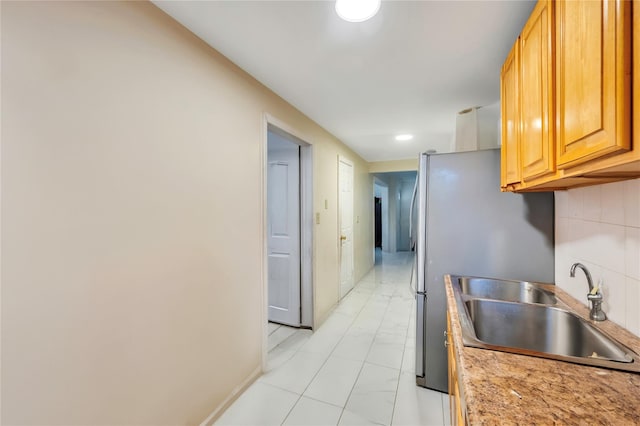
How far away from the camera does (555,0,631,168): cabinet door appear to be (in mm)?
590

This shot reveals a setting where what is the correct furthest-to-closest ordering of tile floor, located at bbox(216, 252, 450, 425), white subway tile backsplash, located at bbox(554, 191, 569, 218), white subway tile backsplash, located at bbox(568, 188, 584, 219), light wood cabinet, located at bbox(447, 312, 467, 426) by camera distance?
tile floor, located at bbox(216, 252, 450, 425), white subway tile backsplash, located at bbox(554, 191, 569, 218), white subway tile backsplash, located at bbox(568, 188, 584, 219), light wood cabinet, located at bbox(447, 312, 467, 426)

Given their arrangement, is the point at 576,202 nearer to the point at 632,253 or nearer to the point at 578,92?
the point at 632,253

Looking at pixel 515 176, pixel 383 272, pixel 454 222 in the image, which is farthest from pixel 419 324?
pixel 383 272

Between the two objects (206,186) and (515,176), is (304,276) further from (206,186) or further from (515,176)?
(515,176)

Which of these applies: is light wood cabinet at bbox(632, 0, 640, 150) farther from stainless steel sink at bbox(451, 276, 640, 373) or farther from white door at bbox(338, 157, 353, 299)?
white door at bbox(338, 157, 353, 299)

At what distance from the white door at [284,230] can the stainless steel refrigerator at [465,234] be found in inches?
53.7

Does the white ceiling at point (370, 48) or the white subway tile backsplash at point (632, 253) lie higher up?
the white ceiling at point (370, 48)

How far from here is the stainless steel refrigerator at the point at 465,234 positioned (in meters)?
1.72

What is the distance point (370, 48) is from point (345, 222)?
2.68 meters

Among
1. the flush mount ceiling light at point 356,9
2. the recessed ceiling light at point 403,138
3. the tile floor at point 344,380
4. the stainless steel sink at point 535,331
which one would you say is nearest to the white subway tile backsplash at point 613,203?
the stainless steel sink at point 535,331

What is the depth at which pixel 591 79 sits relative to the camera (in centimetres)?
69

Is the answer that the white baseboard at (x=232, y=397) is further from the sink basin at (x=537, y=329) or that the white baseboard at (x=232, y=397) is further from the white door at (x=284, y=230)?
the sink basin at (x=537, y=329)

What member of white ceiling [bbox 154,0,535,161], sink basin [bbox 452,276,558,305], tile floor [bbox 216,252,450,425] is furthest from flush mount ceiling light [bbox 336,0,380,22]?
tile floor [bbox 216,252,450,425]

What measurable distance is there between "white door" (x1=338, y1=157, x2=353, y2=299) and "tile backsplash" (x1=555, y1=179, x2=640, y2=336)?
251cm
